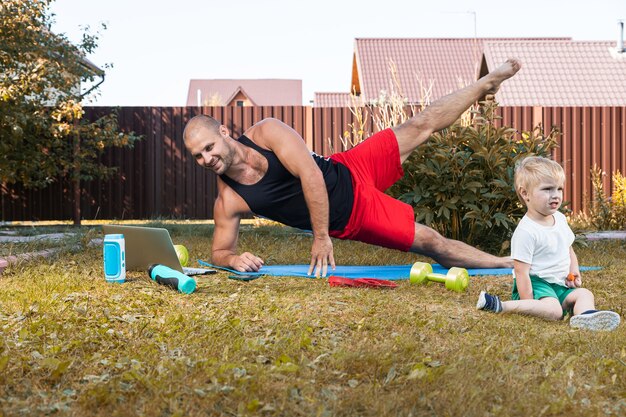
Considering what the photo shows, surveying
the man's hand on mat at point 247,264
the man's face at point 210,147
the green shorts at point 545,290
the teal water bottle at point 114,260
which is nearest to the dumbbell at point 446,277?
the green shorts at point 545,290

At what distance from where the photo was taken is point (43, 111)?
9492 millimetres

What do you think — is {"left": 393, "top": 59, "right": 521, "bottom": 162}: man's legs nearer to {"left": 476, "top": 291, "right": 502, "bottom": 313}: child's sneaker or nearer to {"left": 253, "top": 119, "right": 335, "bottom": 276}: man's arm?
{"left": 253, "top": 119, "right": 335, "bottom": 276}: man's arm

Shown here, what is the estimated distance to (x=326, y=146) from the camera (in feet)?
35.3

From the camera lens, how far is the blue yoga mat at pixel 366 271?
4.55 m

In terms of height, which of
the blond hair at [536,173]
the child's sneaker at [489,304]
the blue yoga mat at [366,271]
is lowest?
the blue yoga mat at [366,271]

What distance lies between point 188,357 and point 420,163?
373cm

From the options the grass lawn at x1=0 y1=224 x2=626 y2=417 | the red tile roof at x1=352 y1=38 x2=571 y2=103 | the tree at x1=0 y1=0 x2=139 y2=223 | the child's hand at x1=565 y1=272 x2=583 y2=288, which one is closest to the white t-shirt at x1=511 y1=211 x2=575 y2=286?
the child's hand at x1=565 y1=272 x2=583 y2=288

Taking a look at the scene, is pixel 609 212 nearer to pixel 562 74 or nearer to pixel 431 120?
pixel 431 120

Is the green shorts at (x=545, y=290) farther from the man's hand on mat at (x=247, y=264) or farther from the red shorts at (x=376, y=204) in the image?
the man's hand on mat at (x=247, y=264)

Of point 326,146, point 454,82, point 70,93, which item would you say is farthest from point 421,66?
point 70,93

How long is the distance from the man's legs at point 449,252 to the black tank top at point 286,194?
505 mm

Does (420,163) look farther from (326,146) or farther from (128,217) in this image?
(128,217)

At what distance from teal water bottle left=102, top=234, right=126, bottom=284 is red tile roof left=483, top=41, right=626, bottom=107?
12878mm

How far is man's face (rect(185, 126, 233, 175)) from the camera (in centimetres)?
423
